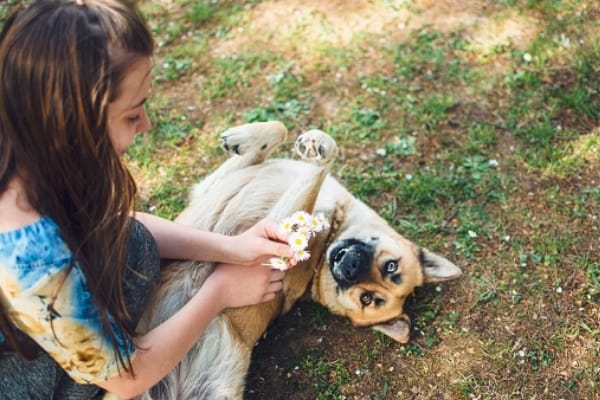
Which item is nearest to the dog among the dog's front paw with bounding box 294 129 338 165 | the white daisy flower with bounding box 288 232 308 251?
the dog's front paw with bounding box 294 129 338 165

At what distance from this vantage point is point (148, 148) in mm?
4977

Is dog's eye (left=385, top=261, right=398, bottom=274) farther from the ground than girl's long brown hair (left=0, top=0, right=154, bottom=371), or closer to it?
closer to it

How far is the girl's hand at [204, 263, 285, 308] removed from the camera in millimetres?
3283

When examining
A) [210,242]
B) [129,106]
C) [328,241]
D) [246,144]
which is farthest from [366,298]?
[129,106]

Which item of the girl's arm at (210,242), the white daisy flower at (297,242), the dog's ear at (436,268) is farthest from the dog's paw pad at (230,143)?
the dog's ear at (436,268)

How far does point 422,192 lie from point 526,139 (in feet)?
3.09

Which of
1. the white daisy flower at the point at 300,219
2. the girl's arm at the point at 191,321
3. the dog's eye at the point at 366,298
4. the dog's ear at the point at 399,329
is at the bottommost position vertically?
the dog's ear at the point at 399,329

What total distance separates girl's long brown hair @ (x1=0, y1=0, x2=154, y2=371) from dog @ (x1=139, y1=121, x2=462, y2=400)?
45.9 inches

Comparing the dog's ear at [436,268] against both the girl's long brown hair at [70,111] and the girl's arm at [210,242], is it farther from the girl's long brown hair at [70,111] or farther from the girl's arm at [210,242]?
the girl's long brown hair at [70,111]

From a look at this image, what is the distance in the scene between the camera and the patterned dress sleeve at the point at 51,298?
215 cm

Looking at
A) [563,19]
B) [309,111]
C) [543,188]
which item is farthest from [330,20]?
[543,188]

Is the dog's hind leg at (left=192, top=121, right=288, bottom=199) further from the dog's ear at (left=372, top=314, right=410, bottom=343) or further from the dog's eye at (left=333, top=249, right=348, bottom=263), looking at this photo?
the dog's ear at (left=372, top=314, right=410, bottom=343)

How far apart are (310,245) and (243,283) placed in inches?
28.5

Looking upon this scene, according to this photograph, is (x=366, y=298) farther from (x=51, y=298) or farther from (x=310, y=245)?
(x=51, y=298)
